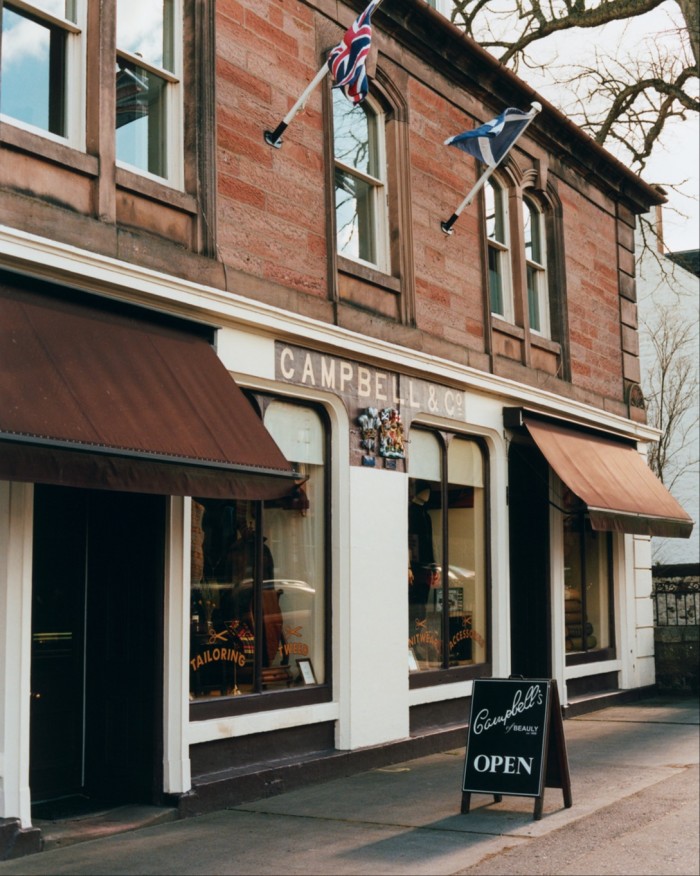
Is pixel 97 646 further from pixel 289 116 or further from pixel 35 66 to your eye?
pixel 289 116

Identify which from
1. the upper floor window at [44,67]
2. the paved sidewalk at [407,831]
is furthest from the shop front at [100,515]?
the upper floor window at [44,67]

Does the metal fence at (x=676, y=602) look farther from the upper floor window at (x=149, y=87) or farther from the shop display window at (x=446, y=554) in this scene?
the upper floor window at (x=149, y=87)

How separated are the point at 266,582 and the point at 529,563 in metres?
5.81

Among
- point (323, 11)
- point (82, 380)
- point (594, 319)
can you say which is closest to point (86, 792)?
point (82, 380)

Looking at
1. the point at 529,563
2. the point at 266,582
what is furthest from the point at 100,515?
the point at 529,563

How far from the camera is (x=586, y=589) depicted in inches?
622

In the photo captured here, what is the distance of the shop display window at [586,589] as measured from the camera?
15242 mm

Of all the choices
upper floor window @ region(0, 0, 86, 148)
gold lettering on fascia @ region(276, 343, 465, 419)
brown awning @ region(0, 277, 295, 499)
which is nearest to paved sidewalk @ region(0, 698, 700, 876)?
brown awning @ region(0, 277, 295, 499)

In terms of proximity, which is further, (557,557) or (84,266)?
(557,557)

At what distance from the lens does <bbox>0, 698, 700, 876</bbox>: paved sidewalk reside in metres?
7.02

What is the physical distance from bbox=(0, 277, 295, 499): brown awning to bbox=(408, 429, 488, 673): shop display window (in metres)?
3.68

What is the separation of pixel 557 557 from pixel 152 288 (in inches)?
309

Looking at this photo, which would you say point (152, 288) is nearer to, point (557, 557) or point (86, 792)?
point (86, 792)

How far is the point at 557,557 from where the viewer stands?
14695mm
